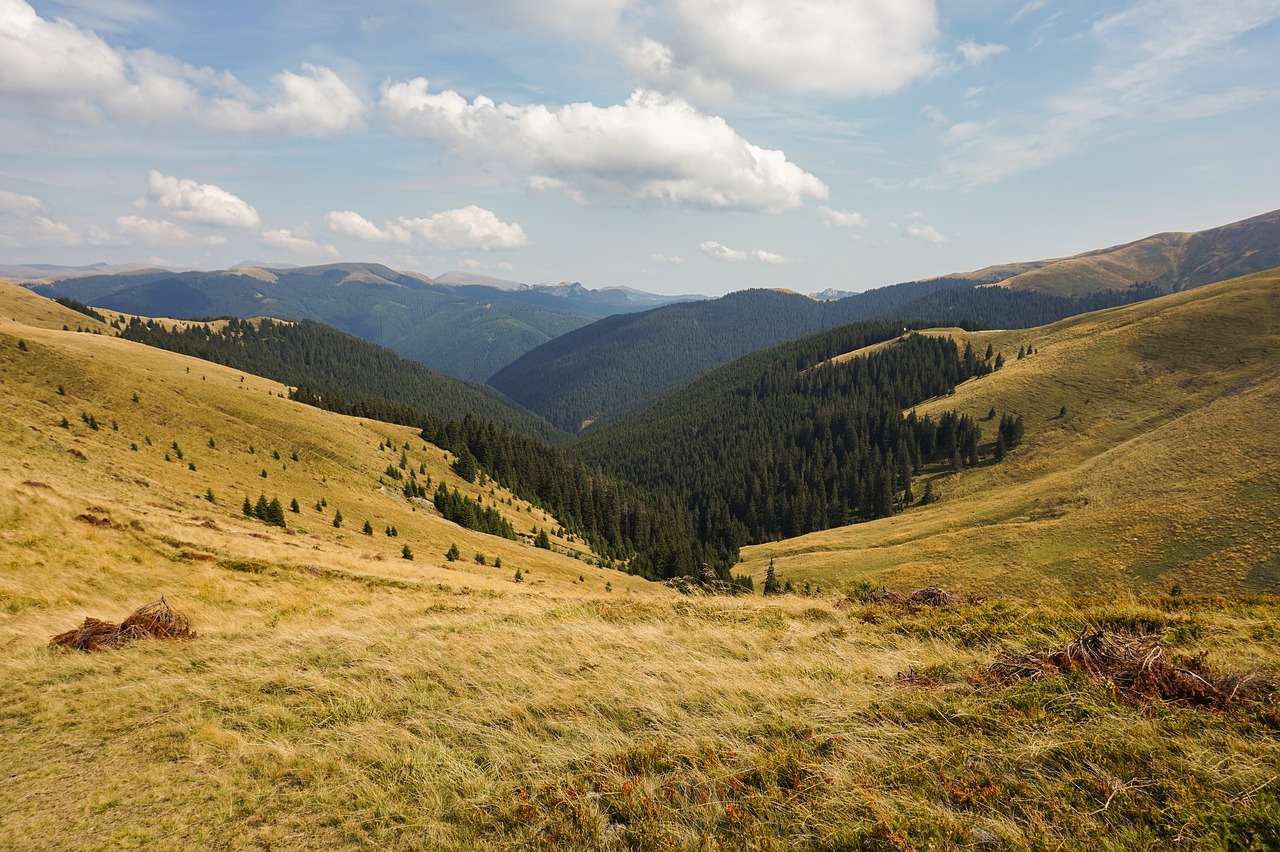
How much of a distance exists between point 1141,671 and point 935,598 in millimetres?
7414

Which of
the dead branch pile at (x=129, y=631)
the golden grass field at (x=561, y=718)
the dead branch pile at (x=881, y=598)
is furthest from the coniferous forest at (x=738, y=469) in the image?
the dead branch pile at (x=129, y=631)

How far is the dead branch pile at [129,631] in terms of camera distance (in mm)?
12242

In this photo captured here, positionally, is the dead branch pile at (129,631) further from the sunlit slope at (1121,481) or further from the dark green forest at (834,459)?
the dark green forest at (834,459)

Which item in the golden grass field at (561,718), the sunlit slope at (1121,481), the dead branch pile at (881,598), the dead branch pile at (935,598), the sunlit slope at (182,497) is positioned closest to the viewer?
the golden grass field at (561,718)

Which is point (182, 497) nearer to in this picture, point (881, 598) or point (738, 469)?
point (881, 598)

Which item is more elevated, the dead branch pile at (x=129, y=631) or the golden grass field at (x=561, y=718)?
the golden grass field at (x=561, y=718)

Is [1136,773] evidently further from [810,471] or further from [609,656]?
[810,471]

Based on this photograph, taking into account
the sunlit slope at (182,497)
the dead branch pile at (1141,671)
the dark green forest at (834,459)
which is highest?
the dead branch pile at (1141,671)

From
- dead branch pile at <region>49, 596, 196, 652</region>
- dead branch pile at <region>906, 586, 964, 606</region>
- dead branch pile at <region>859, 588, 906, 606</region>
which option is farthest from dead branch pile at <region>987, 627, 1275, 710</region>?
dead branch pile at <region>49, 596, 196, 652</region>

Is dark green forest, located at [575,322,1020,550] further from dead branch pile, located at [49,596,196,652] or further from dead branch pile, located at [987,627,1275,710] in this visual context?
dead branch pile, located at [987,627,1275,710]

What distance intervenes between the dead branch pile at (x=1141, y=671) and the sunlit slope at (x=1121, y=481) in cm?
4818

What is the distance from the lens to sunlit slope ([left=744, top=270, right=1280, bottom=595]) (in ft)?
153

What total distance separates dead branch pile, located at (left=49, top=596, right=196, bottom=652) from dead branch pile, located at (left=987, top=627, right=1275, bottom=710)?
18.2 m

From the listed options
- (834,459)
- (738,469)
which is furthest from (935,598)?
(738,469)
